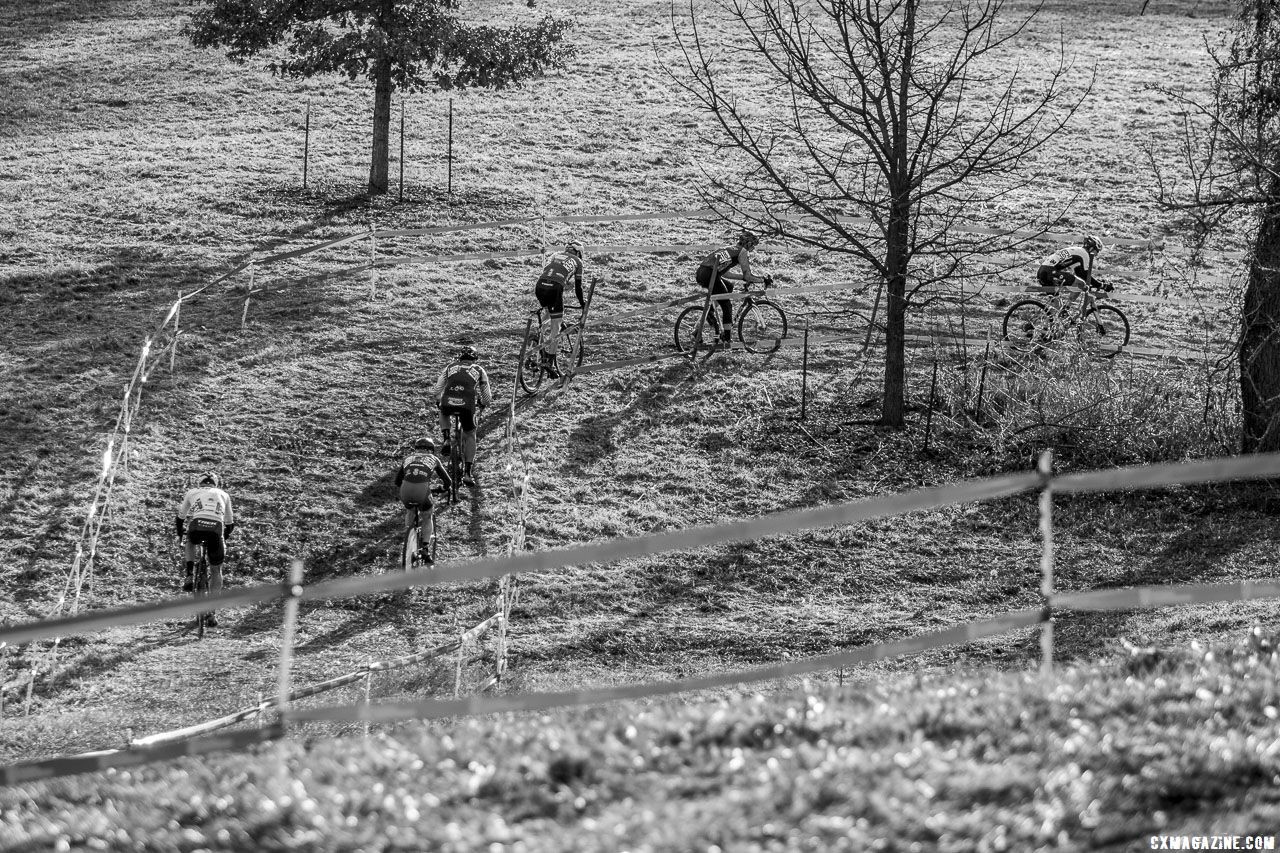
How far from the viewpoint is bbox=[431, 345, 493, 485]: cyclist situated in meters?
15.8

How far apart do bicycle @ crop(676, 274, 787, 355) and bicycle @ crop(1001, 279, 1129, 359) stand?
3296 millimetres

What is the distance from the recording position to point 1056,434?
16734 millimetres

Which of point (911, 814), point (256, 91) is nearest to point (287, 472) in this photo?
point (911, 814)

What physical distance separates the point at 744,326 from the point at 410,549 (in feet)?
26.2

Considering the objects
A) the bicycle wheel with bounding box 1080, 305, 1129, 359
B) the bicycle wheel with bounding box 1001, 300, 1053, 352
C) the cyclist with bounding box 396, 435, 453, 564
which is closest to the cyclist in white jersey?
the cyclist with bounding box 396, 435, 453, 564

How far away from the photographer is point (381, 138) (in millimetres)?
28125

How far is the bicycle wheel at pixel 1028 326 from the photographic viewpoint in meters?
18.7

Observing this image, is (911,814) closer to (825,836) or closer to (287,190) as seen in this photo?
(825,836)

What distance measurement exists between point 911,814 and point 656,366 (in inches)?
605

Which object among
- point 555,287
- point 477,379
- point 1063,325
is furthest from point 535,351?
point 1063,325

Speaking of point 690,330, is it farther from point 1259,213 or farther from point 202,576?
point 202,576

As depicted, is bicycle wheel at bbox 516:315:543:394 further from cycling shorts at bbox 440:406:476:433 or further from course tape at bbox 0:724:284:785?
course tape at bbox 0:724:284:785

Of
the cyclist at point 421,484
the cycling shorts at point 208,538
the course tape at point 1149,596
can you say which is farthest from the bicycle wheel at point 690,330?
the course tape at point 1149,596

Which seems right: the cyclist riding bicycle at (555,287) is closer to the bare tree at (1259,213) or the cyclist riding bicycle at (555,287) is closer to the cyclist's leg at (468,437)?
the cyclist's leg at (468,437)
